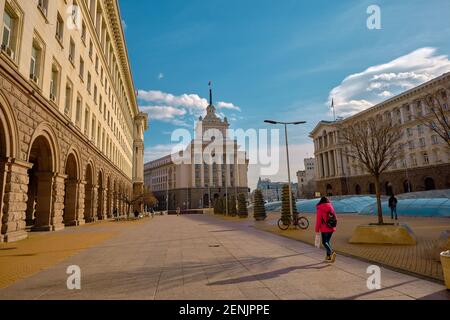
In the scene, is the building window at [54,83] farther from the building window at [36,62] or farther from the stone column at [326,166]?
the stone column at [326,166]

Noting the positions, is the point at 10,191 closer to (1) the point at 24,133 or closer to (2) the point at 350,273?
(1) the point at 24,133

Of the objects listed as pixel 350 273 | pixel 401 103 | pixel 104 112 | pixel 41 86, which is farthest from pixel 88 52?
pixel 401 103

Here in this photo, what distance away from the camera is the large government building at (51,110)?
12281mm

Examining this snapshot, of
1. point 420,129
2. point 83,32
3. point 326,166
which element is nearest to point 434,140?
point 420,129

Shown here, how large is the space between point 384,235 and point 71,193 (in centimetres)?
2107

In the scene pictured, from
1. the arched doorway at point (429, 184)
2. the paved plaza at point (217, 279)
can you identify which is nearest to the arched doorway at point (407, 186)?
the arched doorway at point (429, 184)

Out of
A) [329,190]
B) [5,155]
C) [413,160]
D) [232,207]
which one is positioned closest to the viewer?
[5,155]

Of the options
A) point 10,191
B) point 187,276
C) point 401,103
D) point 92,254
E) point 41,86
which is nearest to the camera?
point 187,276

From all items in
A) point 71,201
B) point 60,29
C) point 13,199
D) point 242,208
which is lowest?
point 242,208

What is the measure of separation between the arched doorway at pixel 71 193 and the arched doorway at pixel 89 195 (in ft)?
14.2

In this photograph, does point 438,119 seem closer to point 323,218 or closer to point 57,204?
point 323,218

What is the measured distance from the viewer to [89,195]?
27.2 m

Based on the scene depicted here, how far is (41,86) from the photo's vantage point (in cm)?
1584

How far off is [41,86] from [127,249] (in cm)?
1081
